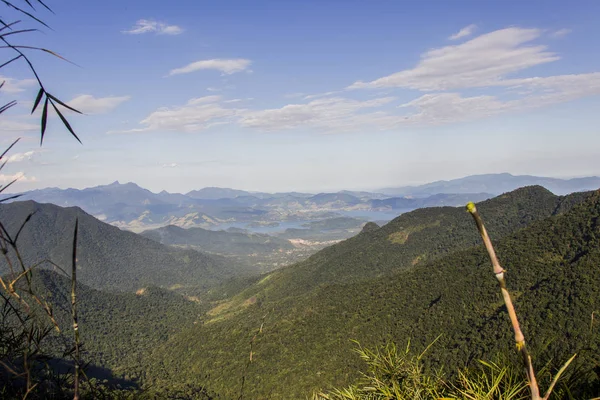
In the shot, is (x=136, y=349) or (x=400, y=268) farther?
(x=400, y=268)

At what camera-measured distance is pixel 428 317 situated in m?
62.7

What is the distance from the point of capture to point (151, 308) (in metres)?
136

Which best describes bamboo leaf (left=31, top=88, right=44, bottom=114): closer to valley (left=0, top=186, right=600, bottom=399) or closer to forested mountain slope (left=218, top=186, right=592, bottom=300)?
valley (left=0, top=186, right=600, bottom=399)

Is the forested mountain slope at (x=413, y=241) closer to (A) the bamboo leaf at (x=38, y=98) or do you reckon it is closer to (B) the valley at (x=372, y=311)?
(B) the valley at (x=372, y=311)

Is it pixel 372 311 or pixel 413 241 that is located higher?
pixel 413 241

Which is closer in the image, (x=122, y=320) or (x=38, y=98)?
(x=38, y=98)

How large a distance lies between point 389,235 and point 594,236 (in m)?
76.9

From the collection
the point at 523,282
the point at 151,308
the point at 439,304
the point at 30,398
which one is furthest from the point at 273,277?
the point at 30,398

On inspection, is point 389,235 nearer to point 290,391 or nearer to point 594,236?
point 594,236

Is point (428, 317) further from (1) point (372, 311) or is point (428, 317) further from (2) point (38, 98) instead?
(2) point (38, 98)

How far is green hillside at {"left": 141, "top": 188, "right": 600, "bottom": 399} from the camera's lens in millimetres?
49312

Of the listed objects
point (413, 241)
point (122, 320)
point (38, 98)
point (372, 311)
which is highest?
point (38, 98)

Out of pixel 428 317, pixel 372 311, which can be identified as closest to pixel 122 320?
pixel 372 311

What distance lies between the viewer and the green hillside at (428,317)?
49.3m
